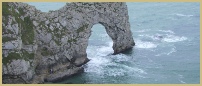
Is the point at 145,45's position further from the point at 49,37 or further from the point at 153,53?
the point at 49,37

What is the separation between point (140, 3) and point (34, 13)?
81.3 meters

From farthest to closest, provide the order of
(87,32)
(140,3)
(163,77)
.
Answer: (140,3)
(87,32)
(163,77)

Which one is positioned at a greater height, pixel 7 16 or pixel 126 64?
pixel 7 16

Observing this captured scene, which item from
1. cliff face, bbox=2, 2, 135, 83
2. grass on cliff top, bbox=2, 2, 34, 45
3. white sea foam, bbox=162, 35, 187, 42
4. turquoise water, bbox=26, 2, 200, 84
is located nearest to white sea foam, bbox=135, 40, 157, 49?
turquoise water, bbox=26, 2, 200, 84

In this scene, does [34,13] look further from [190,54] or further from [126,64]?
[190,54]

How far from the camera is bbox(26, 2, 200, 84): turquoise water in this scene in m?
111

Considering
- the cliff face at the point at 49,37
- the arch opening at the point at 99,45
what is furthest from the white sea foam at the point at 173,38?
the cliff face at the point at 49,37

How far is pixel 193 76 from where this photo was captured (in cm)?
11112

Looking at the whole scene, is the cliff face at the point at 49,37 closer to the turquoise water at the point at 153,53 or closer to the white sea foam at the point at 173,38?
the turquoise water at the point at 153,53

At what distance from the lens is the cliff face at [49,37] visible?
103 metres

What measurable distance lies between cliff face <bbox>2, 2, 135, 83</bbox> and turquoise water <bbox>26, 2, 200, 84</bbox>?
183 inches

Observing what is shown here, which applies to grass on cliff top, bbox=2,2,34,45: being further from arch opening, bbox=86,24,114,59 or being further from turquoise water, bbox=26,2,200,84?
arch opening, bbox=86,24,114,59

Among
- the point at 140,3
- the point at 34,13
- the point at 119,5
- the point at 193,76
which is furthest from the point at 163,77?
the point at 140,3

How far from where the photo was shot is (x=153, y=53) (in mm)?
127625
